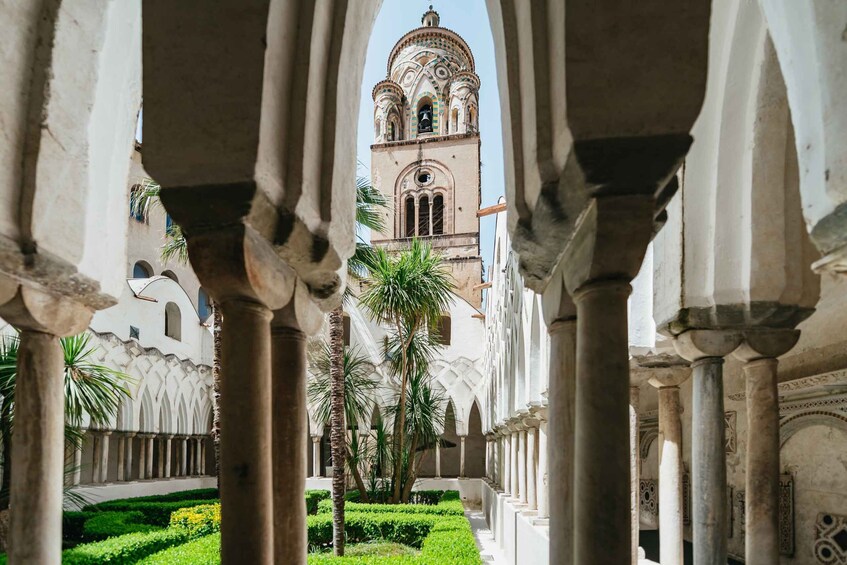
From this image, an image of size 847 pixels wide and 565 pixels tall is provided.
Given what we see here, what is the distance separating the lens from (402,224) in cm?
3362

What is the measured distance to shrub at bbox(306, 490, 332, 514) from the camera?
1471 centimetres

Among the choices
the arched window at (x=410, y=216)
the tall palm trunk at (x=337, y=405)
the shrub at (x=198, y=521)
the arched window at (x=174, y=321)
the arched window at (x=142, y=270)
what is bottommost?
the shrub at (x=198, y=521)

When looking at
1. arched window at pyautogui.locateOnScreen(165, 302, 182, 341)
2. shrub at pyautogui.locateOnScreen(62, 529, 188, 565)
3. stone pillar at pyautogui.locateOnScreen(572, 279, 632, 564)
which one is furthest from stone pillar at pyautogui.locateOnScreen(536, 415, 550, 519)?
arched window at pyautogui.locateOnScreen(165, 302, 182, 341)

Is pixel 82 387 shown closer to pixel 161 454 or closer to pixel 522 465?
pixel 522 465

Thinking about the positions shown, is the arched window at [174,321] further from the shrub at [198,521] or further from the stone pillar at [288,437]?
the stone pillar at [288,437]

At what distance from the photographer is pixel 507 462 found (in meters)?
15.5

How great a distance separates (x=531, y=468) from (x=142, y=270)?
750 inches

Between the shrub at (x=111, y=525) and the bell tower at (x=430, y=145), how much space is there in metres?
21.4

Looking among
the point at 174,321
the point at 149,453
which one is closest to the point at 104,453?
the point at 149,453

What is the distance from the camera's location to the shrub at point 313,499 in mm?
14708

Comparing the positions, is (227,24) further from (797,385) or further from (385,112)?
(385,112)

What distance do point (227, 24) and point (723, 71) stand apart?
3.10 meters

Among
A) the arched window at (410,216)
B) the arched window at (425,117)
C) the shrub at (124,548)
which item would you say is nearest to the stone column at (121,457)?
the shrub at (124,548)

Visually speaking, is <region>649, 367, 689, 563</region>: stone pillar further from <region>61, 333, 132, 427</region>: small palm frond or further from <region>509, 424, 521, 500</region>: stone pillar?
<region>61, 333, 132, 427</region>: small palm frond
